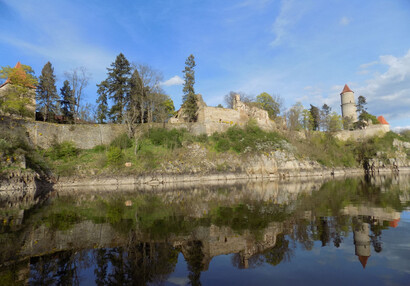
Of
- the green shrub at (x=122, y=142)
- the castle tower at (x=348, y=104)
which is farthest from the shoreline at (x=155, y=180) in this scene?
the castle tower at (x=348, y=104)

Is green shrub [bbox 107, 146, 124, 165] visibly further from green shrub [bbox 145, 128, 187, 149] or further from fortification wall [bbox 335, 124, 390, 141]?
fortification wall [bbox 335, 124, 390, 141]

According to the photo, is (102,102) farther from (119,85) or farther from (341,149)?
(341,149)

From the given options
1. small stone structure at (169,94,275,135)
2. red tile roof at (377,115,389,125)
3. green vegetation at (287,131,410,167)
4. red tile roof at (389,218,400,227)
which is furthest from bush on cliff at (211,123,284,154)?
red tile roof at (377,115,389,125)

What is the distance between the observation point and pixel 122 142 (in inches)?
1339

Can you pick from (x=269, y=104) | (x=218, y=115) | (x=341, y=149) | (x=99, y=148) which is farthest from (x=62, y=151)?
(x=341, y=149)

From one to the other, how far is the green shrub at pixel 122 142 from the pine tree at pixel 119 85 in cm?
519

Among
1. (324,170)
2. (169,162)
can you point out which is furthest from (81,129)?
(324,170)

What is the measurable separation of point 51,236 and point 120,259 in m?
3.57

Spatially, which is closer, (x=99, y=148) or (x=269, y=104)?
(x=99, y=148)

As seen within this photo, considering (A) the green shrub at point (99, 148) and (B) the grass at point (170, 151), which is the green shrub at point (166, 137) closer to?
(B) the grass at point (170, 151)

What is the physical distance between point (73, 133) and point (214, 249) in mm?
35098

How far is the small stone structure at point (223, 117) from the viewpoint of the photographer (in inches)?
1576

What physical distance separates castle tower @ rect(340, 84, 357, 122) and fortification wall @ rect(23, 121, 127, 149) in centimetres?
5867

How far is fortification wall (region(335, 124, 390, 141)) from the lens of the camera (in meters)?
50.5
